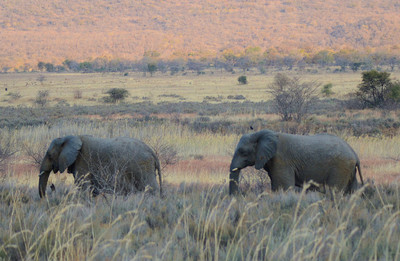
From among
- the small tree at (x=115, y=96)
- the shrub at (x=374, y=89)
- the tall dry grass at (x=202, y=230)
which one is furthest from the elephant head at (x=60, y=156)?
the small tree at (x=115, y=96)

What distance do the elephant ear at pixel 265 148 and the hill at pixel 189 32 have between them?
13195 centimetres

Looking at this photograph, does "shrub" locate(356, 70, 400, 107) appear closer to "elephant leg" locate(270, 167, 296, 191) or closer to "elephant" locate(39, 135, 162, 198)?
"elephant leg" locate(270, 167, 296, 191)

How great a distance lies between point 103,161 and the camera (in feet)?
25.5

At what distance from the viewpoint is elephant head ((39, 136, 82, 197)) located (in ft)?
24.9

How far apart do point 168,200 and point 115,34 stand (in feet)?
570

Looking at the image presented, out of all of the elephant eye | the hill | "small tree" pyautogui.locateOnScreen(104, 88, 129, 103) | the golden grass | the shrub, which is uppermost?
the hill

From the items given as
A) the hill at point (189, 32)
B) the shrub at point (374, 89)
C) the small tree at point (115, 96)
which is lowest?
the small tree at point (115, 96)

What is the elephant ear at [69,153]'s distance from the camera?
7.59 metres

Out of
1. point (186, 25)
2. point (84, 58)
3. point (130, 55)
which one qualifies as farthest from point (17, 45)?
point (186, 25)

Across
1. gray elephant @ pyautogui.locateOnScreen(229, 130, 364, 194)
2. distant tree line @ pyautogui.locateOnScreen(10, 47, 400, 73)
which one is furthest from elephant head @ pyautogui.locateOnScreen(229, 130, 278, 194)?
distant tree line @ pyautogui.locateOnScreen(10, 47, 400, 73)

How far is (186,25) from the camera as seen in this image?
Answer: 190 metres

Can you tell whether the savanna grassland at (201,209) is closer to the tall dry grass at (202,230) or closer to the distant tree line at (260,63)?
the tall dry grass at (202,230)

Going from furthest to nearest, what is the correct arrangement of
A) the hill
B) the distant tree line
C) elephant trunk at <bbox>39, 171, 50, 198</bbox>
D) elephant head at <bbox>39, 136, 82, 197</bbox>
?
the hill, the distant tree line, elephant head at <bbox>39, 136, 82, 197</bbox>, elephant trunk at <bbox>39, 171, 50, 198</bbox>

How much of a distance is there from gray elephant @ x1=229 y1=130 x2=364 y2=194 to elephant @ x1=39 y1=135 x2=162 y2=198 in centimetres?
145
